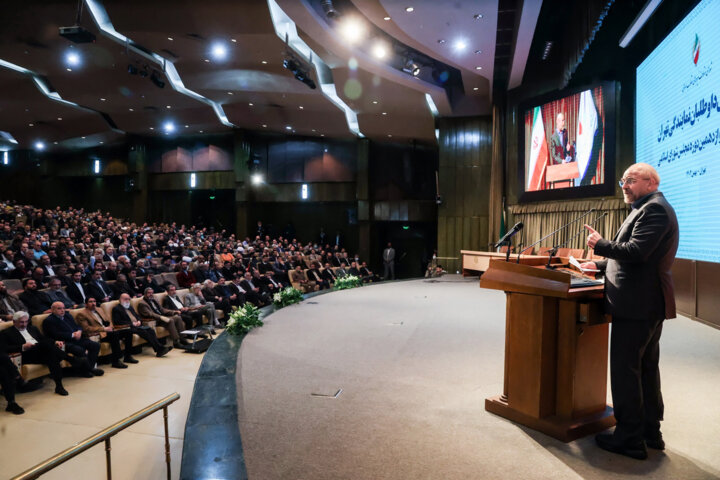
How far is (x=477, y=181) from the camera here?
42.9 feet

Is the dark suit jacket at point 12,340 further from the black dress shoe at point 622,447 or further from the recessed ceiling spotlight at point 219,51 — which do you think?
the recessed ceiling spotlight at point 219,51

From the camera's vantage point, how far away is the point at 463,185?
13.2m

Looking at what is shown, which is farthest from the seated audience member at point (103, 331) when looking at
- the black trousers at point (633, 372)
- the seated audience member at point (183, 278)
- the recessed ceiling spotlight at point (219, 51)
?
the recessed ceiling spotlight at point (219, 51)

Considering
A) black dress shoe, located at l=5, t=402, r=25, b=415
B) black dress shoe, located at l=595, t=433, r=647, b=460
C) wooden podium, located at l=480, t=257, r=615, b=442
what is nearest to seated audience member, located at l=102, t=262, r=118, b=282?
black dress shoe, located at l=5, t=402, r=25, b=415

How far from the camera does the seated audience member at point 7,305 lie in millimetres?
5410

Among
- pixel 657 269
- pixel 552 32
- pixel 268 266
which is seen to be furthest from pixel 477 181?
pixel 657 269

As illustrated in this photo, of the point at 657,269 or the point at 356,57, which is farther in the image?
the point at 356,57

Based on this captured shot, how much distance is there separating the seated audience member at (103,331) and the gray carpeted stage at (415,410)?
2.47 m

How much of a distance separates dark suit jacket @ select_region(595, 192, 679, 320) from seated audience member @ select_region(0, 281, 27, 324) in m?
6.33

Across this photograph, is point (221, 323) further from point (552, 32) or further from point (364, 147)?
point (364, 147)

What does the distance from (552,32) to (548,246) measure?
4540mm

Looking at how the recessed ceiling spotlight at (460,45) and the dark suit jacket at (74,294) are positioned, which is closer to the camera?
the dark suit jacket at (74,294)

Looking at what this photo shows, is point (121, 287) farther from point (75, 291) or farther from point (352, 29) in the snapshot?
point (352, 29)

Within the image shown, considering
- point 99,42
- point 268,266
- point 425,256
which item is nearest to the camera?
point 99,42
